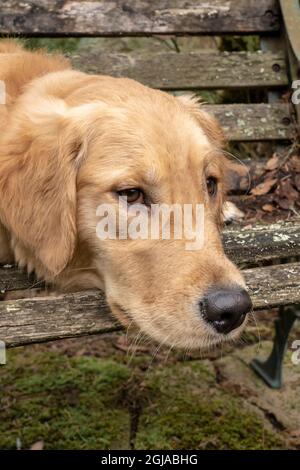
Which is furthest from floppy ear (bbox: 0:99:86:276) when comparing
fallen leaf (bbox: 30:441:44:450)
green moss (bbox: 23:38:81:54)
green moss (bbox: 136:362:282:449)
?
green moss (bbox: 23:38:81:54)

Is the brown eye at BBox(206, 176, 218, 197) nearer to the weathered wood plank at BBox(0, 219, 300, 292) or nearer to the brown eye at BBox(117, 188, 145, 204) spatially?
the weathered wood plank at BBox(0, 219, 300, 292)

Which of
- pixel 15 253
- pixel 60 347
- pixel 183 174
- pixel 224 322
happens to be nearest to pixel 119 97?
pixel 183 174

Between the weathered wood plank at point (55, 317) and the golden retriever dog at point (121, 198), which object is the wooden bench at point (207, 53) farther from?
the weathered wood plank at point (55, 317)

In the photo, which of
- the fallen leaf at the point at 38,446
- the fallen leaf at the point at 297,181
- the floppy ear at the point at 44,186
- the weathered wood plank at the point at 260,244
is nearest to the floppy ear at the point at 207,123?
the weathered wood plank at the point at 260,244

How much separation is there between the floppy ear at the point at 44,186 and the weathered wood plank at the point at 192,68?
1.79m

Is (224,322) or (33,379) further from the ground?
(224,322)

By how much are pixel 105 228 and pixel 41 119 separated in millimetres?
605

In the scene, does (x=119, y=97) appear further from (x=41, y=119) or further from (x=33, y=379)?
(x=33, y=379)

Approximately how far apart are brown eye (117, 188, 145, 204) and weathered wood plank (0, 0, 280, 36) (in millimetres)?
2311

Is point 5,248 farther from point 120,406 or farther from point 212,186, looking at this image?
point 120,406

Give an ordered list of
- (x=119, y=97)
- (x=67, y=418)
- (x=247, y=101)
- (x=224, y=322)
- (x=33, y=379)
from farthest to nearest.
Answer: (x=247, y=101), (x=33, y=379), (x=67, y=418), (x=119, y=97), (x=224, y=322)

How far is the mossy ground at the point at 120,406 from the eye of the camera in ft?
12.3

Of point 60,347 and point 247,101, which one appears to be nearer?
point 60,347

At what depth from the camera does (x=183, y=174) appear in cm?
251
